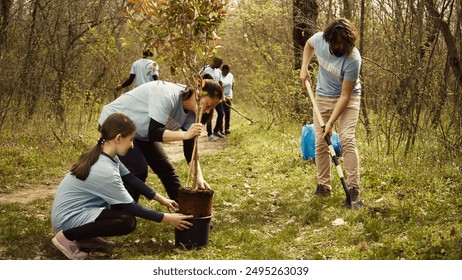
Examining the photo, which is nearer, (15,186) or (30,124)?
(15,186)

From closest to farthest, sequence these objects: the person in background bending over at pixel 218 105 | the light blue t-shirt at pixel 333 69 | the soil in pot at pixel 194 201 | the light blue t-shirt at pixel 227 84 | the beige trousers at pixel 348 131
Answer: the soil in pot at pixel 194 201 → the light blue t-shirt at pixel 333 69 → the beige trousers at pixel 348 131 → the person in background bending over at pixel 218 105 → the light blue t-shirt at pixel 227 84

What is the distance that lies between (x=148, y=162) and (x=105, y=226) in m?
1.19

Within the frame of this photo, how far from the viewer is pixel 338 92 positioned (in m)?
6.64

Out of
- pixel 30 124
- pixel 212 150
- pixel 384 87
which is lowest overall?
pixel 212 150

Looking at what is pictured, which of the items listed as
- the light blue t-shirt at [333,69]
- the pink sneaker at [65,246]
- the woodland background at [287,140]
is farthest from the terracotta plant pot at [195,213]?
the light blue t-shirt at [333,69]

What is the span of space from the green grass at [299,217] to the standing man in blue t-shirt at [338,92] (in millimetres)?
380

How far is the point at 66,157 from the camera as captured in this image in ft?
33.8

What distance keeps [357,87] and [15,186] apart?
464 centimetres

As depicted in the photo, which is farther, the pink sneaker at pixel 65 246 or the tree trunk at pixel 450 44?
the tree trunk at pixel 450 44

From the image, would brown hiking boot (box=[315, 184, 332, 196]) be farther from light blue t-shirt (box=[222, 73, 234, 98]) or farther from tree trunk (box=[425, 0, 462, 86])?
light blue t-shirt (box=[222, 73, 234, 98])

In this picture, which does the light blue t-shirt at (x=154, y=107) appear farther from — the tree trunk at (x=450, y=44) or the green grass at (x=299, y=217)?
the tree trunk at (x=450, y=44)

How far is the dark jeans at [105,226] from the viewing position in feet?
15.9
